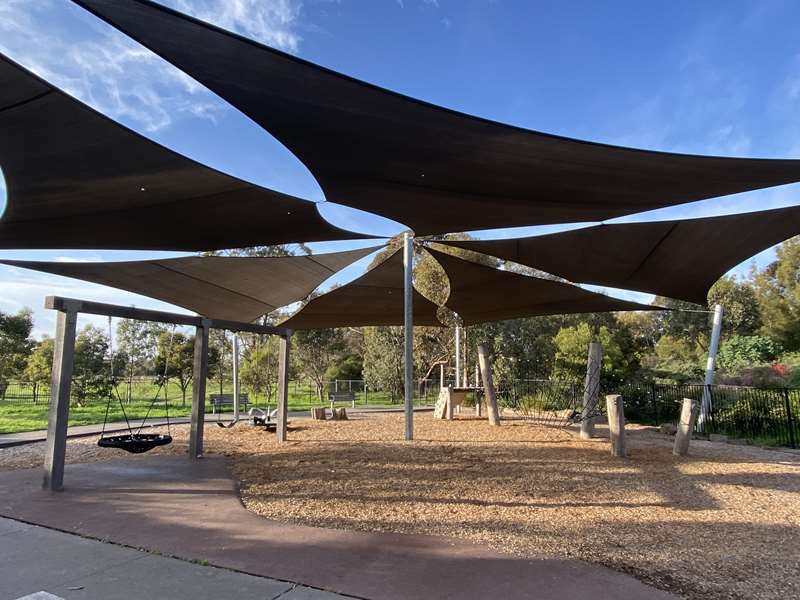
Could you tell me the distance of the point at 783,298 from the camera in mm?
24328

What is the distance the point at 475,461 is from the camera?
728 centimetres

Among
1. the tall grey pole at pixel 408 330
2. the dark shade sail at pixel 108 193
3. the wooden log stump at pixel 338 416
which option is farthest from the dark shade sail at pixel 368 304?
the wooden log stump at pixel 338 416

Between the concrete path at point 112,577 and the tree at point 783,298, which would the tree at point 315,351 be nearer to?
the tree at point 783,298

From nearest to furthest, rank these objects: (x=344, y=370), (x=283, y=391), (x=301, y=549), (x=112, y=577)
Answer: (x=112, y=577) → (x=301, y=549) → (x=283, y=391) → (x=344, y=370)

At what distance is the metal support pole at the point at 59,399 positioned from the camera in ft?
18.5

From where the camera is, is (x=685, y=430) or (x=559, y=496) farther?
(x=685, y=430)

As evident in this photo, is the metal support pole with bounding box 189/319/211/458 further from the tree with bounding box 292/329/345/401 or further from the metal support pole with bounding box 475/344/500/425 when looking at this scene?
the tree with bounding box 292/329/345/401

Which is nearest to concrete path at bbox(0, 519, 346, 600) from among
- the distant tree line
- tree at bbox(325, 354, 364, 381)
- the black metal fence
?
the black metal fence

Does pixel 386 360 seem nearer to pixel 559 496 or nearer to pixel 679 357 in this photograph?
pixel 559 496

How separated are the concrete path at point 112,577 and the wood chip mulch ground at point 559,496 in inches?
52.1

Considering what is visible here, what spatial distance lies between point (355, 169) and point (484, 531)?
3686 millimetres

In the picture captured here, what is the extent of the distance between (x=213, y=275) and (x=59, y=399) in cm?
390

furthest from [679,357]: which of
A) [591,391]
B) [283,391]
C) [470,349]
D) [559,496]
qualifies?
[559,496]

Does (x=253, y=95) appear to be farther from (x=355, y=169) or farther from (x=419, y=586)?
(x=419, y=586)
